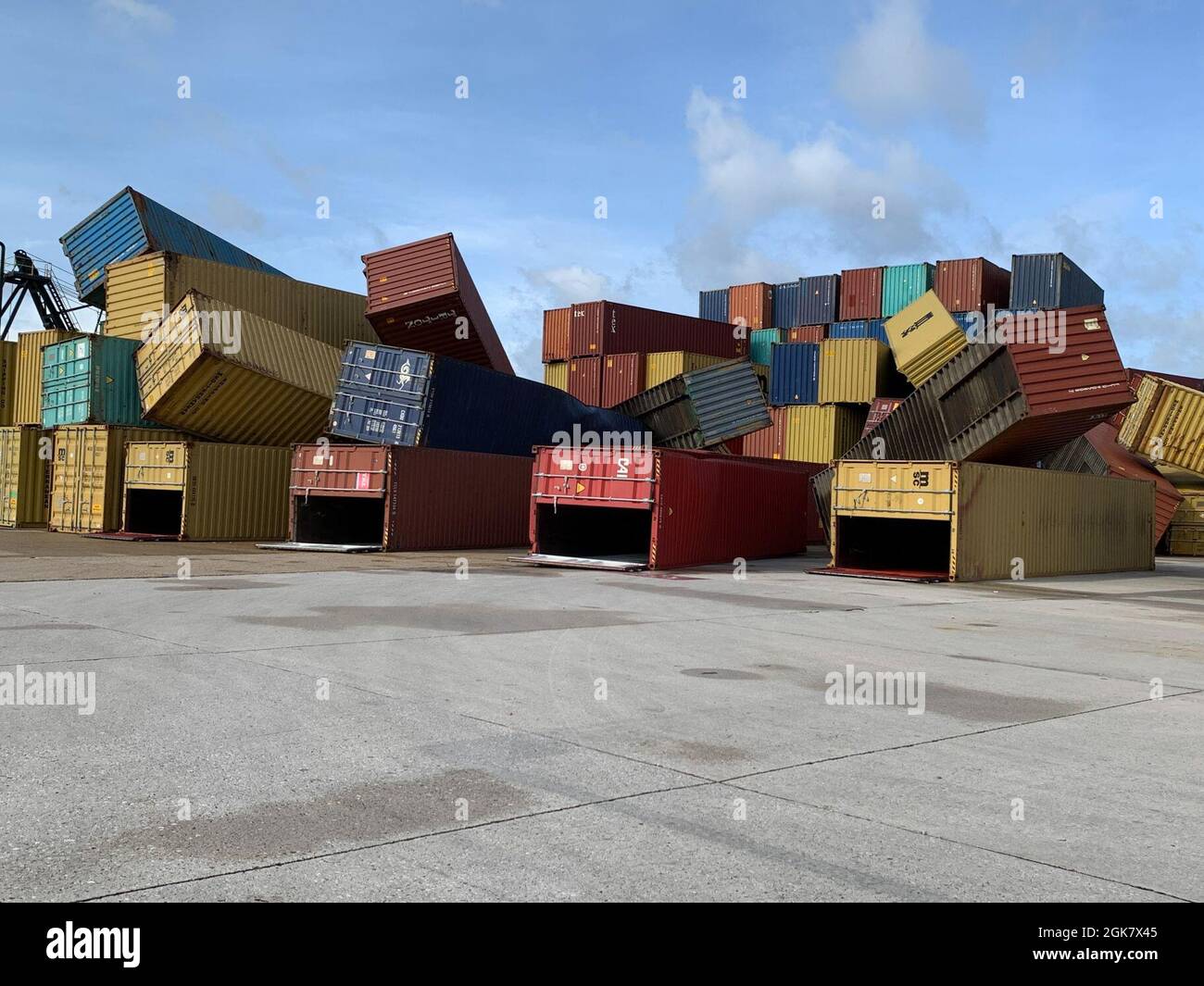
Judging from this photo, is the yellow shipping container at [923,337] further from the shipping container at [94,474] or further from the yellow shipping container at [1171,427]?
the shipping container at [94,474]

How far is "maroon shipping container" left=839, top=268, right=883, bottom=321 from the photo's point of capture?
48469 millimetres

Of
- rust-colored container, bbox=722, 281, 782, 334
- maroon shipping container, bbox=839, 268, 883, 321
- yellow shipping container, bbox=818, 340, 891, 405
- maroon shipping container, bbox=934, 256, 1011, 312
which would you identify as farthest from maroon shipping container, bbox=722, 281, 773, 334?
yellow shipping container, bbox=818, 340, 891, 405

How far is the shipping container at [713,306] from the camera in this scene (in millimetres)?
54781

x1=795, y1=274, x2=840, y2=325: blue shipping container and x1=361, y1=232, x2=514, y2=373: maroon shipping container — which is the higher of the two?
x1=795, y1=274, x2=840, y2=325: blue shipping container

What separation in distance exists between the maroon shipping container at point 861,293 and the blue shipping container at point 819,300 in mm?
303

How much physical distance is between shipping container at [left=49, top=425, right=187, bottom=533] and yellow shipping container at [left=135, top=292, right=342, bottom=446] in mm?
1025

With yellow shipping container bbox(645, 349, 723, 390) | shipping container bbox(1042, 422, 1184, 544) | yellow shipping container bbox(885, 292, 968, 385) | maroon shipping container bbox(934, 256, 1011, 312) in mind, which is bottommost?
shipping container bbox(1042, 422, 1184, 544)

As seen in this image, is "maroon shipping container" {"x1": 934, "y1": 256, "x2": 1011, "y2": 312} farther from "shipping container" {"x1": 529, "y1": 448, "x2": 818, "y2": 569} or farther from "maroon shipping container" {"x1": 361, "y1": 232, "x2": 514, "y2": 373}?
"maroon shipping container" {"x1": 361, "y1": 232, "x2": 514, "y2": 373}

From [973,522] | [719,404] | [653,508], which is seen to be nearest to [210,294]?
[719,404]

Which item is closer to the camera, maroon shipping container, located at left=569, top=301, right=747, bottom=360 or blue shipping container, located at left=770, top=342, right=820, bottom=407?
blue shipping container, located at left=770, top=342, right=820, bottom=407

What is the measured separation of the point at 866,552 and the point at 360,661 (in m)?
18.4

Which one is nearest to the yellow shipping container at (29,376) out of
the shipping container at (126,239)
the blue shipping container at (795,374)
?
the shipping container at (126,239)

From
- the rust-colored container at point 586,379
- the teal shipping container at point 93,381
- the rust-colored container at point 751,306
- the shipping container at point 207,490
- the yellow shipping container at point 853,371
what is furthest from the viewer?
the rust-colored container at point 751,306
